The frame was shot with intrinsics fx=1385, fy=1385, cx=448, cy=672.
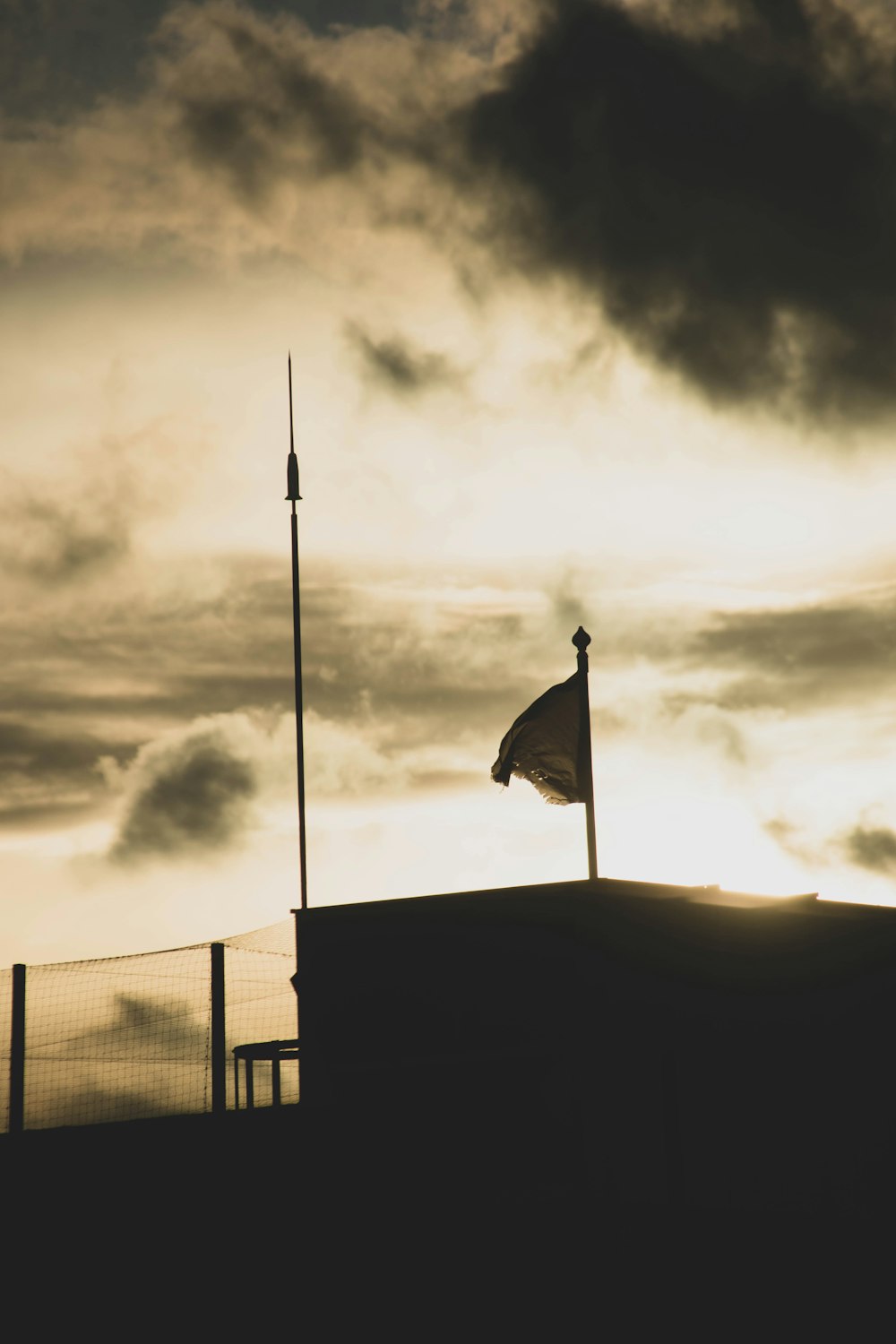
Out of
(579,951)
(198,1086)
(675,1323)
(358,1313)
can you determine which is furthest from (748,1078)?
(198,1086)

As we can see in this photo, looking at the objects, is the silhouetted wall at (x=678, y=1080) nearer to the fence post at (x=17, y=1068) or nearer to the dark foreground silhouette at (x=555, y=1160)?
the dark foreground silhouette at (x=555, y=1160)

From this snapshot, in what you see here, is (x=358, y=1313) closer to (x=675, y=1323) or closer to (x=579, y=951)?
(x=675, y=1323)

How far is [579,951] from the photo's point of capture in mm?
14148

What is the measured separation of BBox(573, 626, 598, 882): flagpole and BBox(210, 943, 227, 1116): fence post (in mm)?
5006

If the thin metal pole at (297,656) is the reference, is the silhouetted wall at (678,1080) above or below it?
below

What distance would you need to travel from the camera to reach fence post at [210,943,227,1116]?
616 inches

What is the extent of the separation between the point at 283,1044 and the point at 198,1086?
110 centimetres

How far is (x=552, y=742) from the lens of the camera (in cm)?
1869

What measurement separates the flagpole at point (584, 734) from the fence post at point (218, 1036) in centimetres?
501

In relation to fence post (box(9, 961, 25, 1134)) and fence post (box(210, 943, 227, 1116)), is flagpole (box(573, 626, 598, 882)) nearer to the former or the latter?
fence post (box(210, 943, 227, 1116))

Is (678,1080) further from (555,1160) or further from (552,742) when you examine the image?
(552,742)

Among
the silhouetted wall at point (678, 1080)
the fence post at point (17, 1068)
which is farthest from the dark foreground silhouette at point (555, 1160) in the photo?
the fence post at point (17, 1068)

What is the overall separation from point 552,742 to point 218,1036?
5913mm

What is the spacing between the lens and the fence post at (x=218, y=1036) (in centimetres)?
1565
